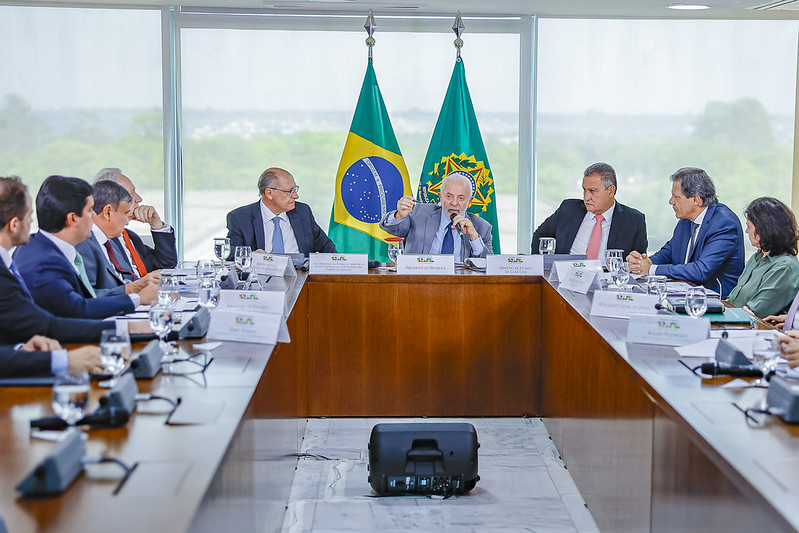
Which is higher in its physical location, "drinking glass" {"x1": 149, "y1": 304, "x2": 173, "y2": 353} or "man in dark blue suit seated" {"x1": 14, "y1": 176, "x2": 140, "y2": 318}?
"man in dark blue suit seated" {"x1": 14, "y1": 176, "x2": 140, "y2": 318}

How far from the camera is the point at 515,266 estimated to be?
4758 millimetres

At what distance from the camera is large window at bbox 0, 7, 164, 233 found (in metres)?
6.69

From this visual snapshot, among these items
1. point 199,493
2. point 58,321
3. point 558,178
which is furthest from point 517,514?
point 558,178

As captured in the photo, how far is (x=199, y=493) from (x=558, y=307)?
284cm

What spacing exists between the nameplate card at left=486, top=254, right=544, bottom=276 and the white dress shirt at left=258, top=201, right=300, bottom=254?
4.40 ft

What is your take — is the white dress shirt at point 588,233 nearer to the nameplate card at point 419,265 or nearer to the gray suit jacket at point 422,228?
the gray suit jacket at point 422,228

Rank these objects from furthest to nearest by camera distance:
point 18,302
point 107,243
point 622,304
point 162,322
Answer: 1. point 107,243
2. point 622,304
3. point 18,302
4. point 162,322

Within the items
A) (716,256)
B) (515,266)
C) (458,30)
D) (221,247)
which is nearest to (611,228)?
(716,256)

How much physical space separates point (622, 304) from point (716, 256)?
61.9 inches

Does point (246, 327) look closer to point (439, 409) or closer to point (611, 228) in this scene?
point (439, 409)

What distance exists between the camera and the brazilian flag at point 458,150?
6.50 m

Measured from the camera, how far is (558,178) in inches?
275

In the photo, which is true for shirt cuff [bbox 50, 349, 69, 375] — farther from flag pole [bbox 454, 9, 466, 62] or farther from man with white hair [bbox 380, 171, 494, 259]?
flag pole [bbox 454, 9, 466, 62]

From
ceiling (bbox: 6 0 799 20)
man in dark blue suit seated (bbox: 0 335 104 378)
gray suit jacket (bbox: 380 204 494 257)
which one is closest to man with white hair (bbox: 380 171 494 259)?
gray suit jacket (bbox: 380 204 494 257)
